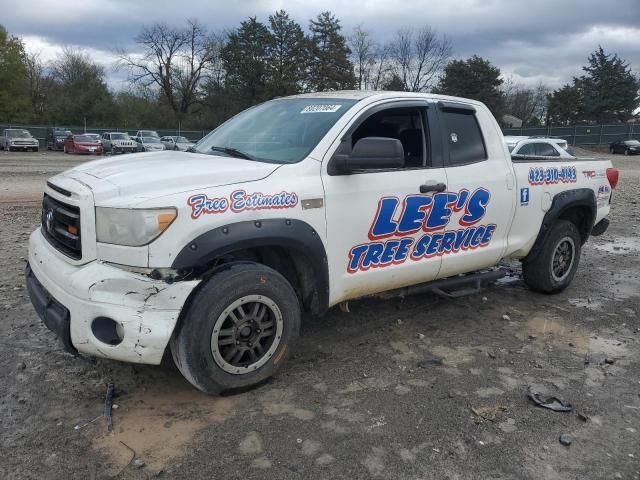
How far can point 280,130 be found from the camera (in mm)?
4090

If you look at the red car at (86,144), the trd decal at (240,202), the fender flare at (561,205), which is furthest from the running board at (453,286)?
the red car at (86,144)

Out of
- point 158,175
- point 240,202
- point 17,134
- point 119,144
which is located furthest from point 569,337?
point 17,134

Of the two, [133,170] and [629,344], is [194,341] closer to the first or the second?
[133,170]

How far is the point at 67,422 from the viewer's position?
3.12 metres

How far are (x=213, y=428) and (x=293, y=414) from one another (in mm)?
471

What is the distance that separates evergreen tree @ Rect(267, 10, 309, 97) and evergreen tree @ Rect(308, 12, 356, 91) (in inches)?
44.4

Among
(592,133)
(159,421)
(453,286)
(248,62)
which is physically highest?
(248,62)

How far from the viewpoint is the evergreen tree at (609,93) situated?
6069 cm

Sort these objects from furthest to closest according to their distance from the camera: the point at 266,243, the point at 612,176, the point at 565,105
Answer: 1. the point at 565,105
2. the point at 612,176
3. the point at 266,243

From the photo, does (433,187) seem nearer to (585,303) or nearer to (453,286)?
(453,286)

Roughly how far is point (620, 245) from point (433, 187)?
589cm

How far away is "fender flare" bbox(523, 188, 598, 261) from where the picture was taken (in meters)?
Answer: 5.30

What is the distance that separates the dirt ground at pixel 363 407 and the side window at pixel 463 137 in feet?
4.80

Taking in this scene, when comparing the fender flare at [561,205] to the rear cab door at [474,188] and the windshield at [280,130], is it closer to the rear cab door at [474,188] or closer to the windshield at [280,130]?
the rear cab door at [474,188]
